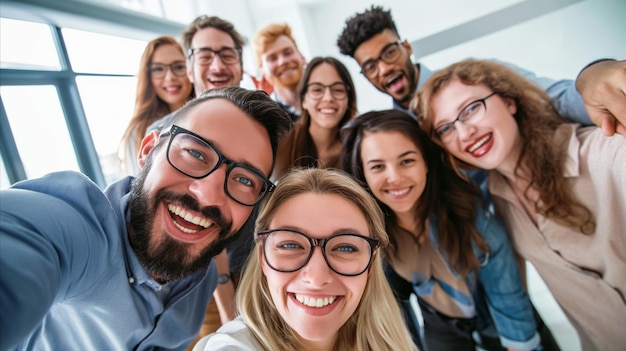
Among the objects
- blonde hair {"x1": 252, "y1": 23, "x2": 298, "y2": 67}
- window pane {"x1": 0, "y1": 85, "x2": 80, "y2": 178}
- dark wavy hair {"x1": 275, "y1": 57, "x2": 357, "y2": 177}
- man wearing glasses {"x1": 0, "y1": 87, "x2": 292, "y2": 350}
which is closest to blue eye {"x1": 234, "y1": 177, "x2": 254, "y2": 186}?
man wearing glasses {"x1": 0, "y1": 87, "x2": 292, "y2": 350}

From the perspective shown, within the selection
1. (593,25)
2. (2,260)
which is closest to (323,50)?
(593,25)

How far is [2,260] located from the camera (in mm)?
478

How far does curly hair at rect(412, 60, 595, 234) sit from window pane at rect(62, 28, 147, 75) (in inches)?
101

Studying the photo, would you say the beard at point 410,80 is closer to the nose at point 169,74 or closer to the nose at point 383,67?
the nose at point 383,67

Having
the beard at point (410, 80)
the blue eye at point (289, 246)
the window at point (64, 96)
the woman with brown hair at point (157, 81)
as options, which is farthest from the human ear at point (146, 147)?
the beard at point (410, 80)

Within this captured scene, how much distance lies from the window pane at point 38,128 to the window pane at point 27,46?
0.20 meters

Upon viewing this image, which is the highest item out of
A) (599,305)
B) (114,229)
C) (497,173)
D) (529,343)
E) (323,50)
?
(323,50)

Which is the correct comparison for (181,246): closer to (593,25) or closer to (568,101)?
(568,101)

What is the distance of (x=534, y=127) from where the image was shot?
1.43 m

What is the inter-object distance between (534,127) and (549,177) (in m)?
0.26

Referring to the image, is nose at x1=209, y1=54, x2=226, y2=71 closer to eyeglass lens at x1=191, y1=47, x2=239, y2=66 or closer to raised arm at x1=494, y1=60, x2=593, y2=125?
eyeglass lens at x1=191, y1=47, x2=239, y2=66

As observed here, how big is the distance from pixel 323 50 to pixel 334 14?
0.74 meters

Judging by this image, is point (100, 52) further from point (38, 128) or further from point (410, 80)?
point (410, 80)

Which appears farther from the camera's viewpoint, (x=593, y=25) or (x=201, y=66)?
(x=593, y=25)
